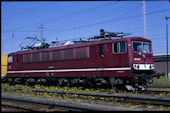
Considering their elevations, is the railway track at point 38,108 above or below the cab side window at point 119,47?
below

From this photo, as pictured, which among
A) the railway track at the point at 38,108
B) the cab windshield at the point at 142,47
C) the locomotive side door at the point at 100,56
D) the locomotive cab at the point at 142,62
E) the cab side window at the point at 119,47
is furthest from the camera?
the locomotive side door at the point at 100,56

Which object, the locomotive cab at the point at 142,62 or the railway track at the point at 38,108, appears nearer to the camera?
the railway track at the point at 38,108

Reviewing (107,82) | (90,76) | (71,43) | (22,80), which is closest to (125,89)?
(107,82)

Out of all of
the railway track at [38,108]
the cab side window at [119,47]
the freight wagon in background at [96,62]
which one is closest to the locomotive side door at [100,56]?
the freight wagon in background at [96,62]

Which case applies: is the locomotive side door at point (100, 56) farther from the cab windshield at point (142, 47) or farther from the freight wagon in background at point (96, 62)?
the cab windshield at point (142, 47)

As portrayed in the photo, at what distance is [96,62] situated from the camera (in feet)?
58.3

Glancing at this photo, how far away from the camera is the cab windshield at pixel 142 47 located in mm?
16523

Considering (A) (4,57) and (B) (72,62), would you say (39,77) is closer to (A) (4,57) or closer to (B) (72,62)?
(B) (72,62)

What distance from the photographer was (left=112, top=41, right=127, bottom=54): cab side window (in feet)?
53.8

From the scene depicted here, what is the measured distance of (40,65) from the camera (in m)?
22.9

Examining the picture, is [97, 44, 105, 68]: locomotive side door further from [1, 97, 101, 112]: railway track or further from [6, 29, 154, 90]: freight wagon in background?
[1, 97, 101, 112]: railway track

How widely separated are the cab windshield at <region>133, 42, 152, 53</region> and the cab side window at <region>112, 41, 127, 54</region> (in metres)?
0.77

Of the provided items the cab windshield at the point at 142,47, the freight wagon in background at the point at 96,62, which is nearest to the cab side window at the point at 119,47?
the freight wagon in background at the point at 96,62

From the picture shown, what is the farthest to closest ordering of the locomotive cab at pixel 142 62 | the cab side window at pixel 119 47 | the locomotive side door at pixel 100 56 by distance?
the locomotive side door at pixel 100 56, the cab side window at pixel 119 47, the locomotive cab at pixel 142 62
